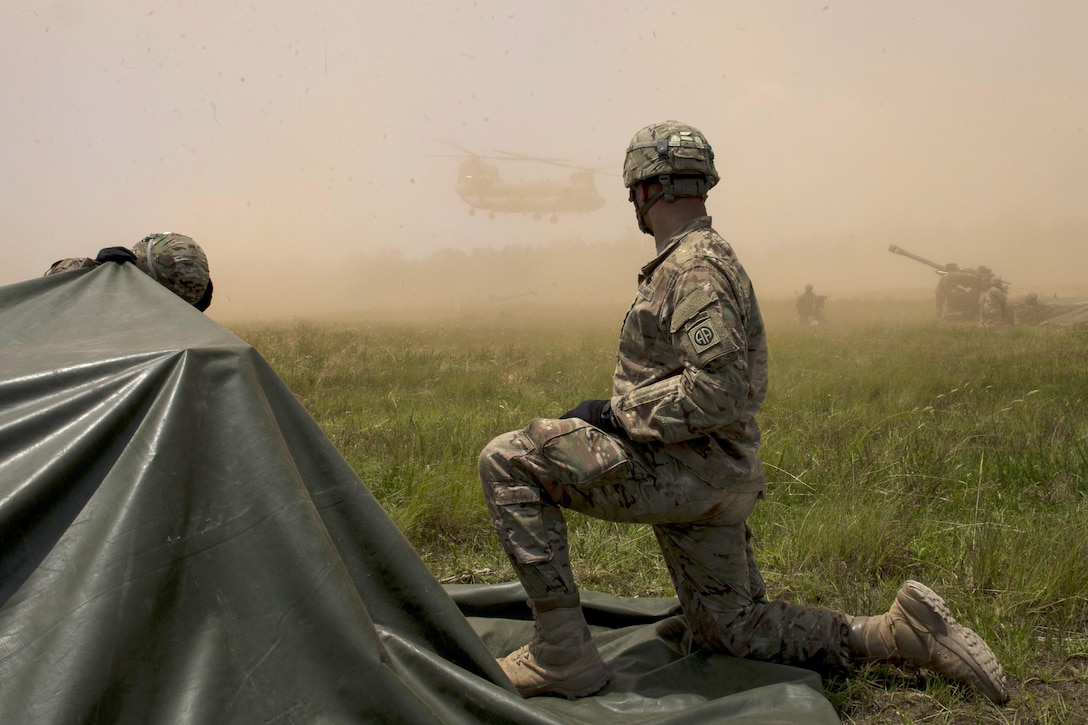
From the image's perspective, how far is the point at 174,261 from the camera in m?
3.44

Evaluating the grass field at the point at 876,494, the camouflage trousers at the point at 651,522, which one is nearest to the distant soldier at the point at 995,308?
the grass field at the point at 876,494

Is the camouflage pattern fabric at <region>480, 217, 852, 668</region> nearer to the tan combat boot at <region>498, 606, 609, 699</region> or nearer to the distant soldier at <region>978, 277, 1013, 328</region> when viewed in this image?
the tan combat boot at <region>498, 606, 609, 699</region>

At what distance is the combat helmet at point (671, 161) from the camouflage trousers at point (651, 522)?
80cm

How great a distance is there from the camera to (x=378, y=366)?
9805 millimetres

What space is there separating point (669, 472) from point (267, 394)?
45.2 inches

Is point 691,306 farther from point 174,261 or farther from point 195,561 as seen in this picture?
point 174,261

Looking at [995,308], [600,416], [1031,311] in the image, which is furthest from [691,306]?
[1031,311]

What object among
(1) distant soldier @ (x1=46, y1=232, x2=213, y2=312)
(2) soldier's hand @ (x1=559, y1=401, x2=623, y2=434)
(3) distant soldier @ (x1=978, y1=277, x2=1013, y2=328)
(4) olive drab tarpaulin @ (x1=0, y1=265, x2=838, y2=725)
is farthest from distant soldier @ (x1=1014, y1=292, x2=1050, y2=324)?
(4) olive drab tarpaulin @ (x1=0, y1=265, x2=838, y2=725)

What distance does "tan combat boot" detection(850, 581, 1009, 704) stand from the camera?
2.51 meters

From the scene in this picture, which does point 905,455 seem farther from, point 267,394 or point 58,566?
point 58,566

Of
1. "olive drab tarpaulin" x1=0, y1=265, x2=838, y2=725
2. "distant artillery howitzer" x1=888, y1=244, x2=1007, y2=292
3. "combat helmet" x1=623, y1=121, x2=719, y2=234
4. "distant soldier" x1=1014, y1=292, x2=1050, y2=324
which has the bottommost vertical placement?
"distant soldier" x1=1014, y1=292, x2=1050, y2=324

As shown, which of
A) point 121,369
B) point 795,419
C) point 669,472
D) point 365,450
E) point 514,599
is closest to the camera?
point 121,369

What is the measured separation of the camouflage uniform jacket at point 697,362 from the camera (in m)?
2.37

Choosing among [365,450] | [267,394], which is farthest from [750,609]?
[365,450]
